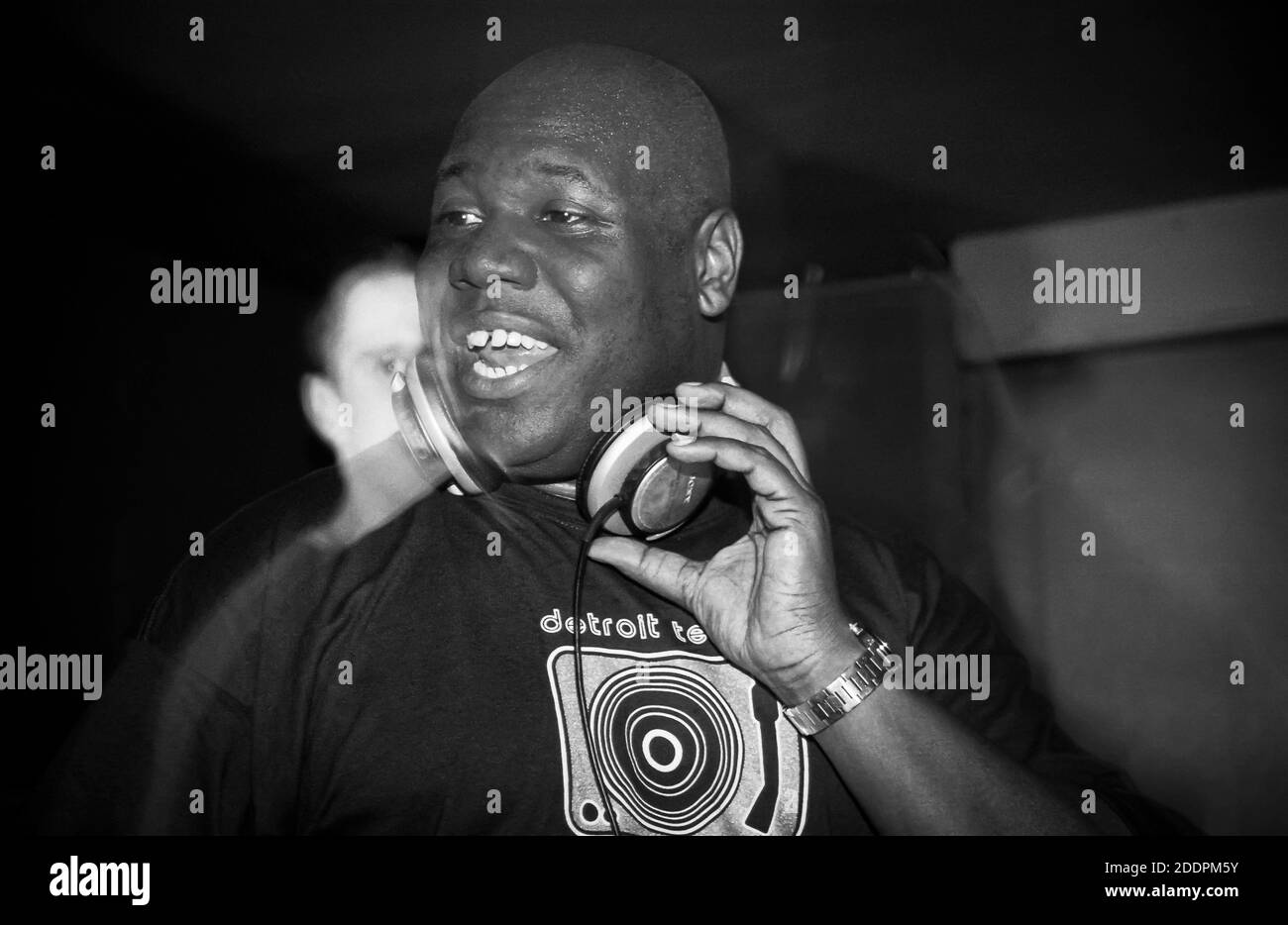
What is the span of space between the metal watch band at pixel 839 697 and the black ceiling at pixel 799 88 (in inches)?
34.3

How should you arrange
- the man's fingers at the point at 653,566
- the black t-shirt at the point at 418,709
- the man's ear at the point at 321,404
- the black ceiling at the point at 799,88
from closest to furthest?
the black t-shirt at the point at 418,709 < the man's fingers at the point at 653,566 < the black ceiling at the point at 799,88 < the man's ear at the point at 321,404

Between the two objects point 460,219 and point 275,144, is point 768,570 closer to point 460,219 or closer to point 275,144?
point 460,219

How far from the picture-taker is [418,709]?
1.28m

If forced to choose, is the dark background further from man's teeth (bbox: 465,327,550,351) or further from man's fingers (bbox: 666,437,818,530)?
man's fingers (bbox: 666,437,818,530)

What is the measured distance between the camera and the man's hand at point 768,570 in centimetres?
126

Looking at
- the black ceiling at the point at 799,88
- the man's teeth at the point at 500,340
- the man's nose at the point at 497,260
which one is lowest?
the man's teeth at the point at 500,340

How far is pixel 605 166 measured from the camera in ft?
4.66

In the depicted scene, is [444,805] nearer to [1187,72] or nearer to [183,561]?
[183,561]

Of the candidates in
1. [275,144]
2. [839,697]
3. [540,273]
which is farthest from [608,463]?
[275,144]

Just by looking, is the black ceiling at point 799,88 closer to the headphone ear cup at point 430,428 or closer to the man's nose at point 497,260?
the man's nose at point 497,260

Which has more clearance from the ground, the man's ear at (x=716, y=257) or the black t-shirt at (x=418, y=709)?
the man's ear at (x=716, y=257)

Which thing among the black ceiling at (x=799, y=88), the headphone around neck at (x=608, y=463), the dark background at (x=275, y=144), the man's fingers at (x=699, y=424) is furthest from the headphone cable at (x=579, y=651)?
the black ceiling at (x=799, y=88)

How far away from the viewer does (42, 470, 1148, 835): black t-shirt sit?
1.23 m

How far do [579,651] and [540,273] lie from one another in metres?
0.50
